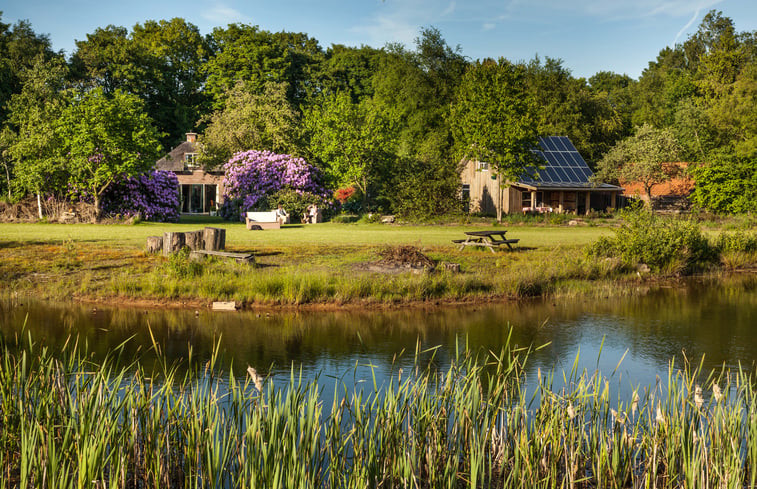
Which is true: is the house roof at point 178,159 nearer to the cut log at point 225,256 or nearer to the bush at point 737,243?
the cut log at point 225,256

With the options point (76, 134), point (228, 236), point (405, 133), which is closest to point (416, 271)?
point (228, 236)

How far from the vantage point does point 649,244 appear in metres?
20.6

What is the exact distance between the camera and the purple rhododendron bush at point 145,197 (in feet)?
121

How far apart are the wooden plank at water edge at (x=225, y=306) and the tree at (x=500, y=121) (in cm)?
2640

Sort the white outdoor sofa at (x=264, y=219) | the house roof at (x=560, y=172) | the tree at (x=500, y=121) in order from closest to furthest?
the white outdoor sofa at (x=264, y=219) → the tree at (x=500, y=121) → the house roof at (x=560, y=172)

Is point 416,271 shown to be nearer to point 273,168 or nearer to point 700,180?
point 273,168

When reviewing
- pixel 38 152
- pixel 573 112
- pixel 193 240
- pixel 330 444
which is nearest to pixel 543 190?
pixel 573 112

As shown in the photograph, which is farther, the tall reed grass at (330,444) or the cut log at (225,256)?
the cut log at (225,256)

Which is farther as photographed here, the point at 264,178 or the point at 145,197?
the point at 264,178

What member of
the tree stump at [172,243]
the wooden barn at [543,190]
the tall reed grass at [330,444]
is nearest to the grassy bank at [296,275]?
the tree stump at [172,243]

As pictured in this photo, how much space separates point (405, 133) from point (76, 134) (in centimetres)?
3350

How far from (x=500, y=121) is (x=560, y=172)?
10476mm

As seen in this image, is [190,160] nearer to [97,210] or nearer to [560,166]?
[97,210]

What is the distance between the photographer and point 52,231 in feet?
92.6
